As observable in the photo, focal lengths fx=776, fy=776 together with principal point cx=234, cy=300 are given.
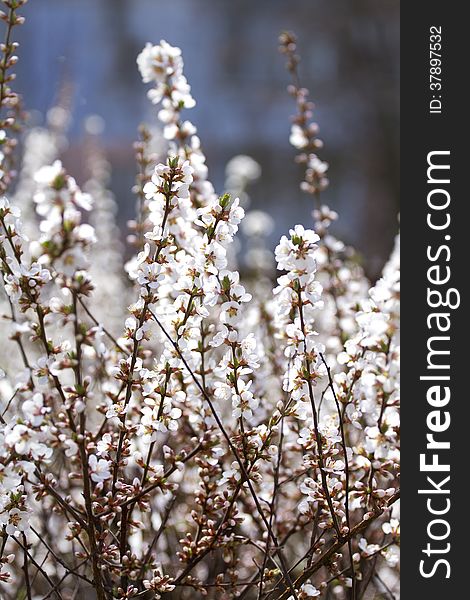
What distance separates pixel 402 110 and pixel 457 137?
10 cm

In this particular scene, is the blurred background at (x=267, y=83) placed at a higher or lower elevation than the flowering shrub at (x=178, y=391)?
higher

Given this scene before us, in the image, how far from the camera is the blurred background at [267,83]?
545 cm

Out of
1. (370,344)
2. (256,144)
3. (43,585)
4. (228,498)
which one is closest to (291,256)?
(370,344)

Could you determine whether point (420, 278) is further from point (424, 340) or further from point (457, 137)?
point (457, 137)

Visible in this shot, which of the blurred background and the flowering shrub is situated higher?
the blurred background

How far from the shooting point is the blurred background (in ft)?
17.9
